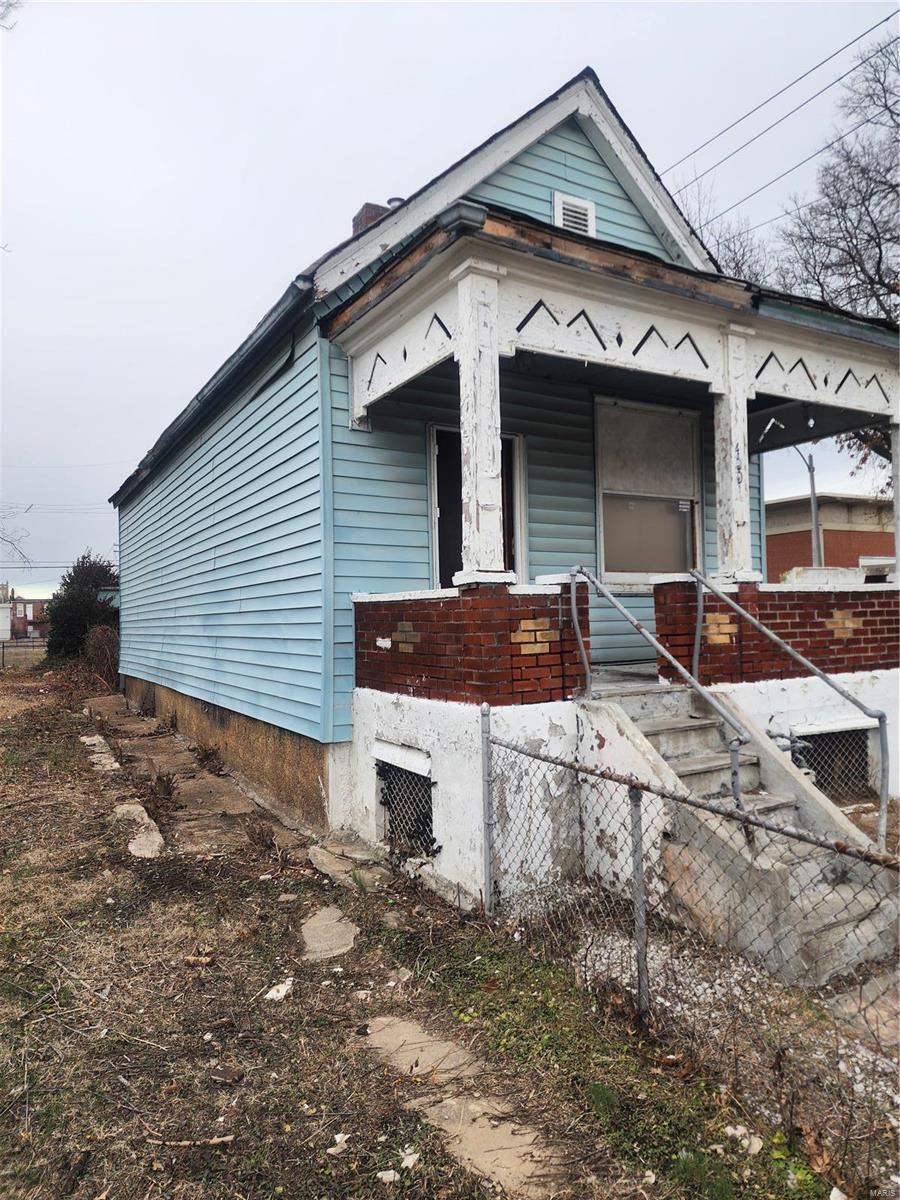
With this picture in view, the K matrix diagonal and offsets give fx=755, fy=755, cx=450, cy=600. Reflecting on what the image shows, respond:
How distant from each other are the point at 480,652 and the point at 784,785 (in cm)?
194

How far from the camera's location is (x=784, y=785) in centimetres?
442

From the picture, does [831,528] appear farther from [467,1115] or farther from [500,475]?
[467,1115]

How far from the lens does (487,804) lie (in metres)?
4.25

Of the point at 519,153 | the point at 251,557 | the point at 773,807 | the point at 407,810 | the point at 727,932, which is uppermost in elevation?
the point at 519,153

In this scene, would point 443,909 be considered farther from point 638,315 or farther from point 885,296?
point 885,296

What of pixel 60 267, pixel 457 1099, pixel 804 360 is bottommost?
pixel 457 1099

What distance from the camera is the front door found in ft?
21.6

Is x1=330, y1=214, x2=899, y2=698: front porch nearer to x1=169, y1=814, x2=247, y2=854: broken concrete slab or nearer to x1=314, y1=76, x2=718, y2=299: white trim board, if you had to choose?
x1=314, y1=76, x2=718, y2=299: white trim board

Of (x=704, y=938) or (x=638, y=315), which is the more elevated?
(x=638, y=315)

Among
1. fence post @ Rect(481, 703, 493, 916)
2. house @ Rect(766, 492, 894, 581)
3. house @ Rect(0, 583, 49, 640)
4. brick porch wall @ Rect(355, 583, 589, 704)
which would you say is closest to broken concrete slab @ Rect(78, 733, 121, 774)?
brick porch wall @ Rect(355, 583, 589, 704)

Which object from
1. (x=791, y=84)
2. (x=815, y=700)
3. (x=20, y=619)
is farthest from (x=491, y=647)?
(x=20, y=619)

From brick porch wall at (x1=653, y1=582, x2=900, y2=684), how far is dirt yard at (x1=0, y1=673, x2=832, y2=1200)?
8.00 feet

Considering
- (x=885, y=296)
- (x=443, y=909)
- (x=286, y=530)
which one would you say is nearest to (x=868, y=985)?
(x=443, y=909)

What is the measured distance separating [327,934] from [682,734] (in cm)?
243
